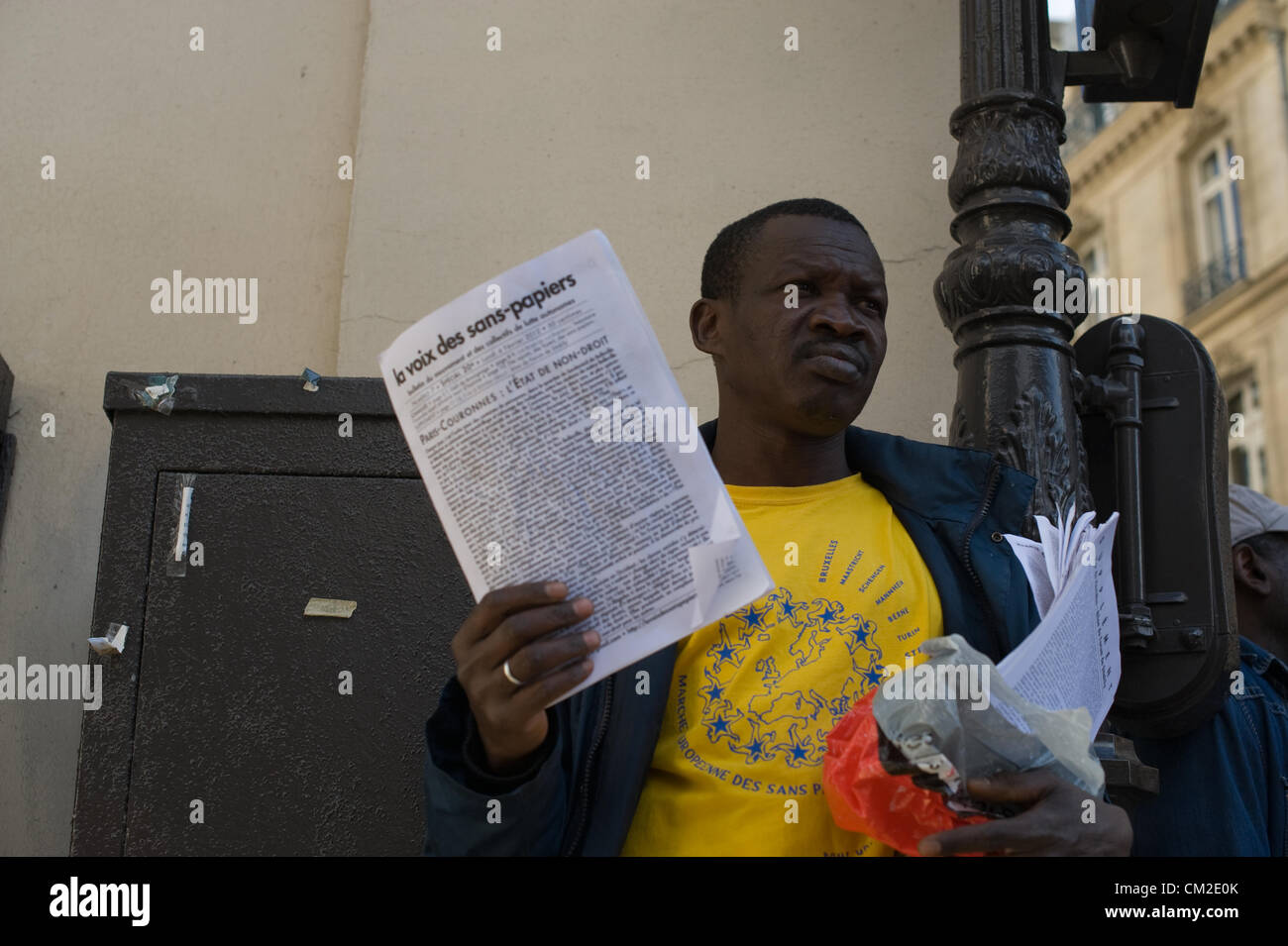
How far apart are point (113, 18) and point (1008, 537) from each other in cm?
353

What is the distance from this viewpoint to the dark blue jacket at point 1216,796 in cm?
318

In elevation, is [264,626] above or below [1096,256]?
below

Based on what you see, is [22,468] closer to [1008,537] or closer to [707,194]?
[707,194]

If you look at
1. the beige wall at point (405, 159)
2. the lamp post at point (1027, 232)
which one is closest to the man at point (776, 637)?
the lamp post at point (1027, 232)

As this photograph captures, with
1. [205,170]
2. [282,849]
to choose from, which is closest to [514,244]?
[205,170]

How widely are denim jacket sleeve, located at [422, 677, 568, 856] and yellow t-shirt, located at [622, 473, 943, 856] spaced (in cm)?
17

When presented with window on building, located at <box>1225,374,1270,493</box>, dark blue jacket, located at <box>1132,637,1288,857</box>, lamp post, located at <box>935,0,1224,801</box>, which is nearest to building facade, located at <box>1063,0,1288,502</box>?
window on building, located at <box>1225,374,1270,493</box>

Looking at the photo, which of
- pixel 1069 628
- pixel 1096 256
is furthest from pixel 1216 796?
pixel 1096 256

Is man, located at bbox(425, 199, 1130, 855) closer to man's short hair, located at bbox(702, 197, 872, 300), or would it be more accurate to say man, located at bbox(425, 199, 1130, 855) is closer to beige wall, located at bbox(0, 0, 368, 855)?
man's short hair, located at bbox(702, 197, 872, 300)

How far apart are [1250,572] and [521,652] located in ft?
9.65

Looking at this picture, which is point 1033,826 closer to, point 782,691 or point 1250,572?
point 782,691

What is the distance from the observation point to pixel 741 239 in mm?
2711

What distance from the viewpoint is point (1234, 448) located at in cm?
2725

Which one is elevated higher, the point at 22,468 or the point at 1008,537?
the point at 22,468
